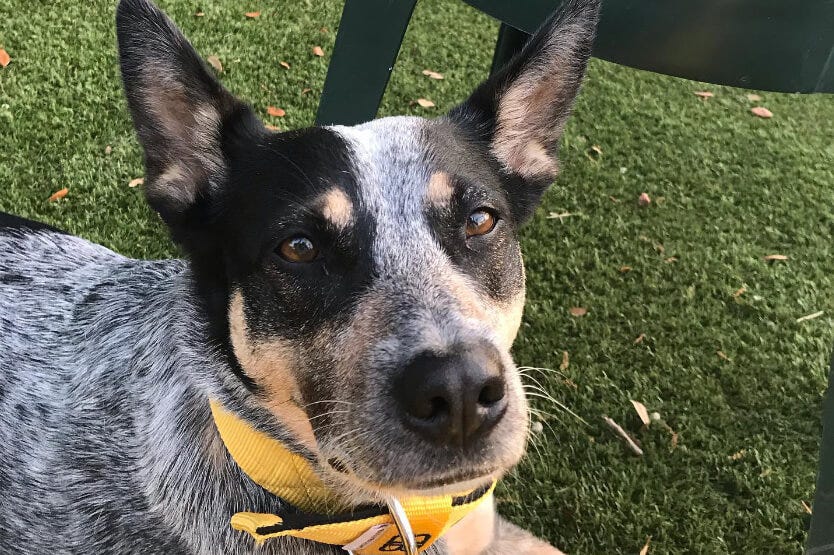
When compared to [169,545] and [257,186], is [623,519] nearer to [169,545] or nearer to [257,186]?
[169,545]

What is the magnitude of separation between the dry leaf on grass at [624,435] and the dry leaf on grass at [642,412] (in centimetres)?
13

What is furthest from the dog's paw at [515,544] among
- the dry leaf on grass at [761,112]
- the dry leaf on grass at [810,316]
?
the dry leaf on grass at [761,112]

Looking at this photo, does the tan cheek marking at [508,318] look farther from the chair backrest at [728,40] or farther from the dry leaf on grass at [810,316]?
the dry leaf on grass at [810,316]

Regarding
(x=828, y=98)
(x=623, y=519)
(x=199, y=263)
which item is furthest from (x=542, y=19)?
(x=828, y=98)

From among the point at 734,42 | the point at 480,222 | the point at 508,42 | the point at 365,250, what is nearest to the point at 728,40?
the point at 734,42

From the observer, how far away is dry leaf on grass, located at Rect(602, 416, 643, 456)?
333 cm

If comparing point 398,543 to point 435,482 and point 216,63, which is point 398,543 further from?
point 216,63

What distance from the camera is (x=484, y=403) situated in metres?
1.57

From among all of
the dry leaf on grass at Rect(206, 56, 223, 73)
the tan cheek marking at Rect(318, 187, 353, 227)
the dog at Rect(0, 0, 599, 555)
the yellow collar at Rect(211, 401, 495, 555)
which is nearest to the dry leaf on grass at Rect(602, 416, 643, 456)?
the dog at Rect(0, 0, 599, 555)

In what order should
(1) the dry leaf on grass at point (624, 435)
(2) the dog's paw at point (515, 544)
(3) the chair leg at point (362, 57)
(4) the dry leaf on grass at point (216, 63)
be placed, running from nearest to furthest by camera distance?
(2) the dog's paw at point (515, 544) → (3) the chair leg at point (362, 57) → (1) the dry leaf on grass at point (624, 435) → (4) the dry leaf on grass at point (216, 63)

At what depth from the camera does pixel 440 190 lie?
198 cm

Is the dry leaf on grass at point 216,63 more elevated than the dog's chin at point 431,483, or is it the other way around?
the dog's chin at point 431,483

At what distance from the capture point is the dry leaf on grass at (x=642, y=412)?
345cm

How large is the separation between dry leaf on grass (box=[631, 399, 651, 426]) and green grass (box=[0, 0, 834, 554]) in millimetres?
51
